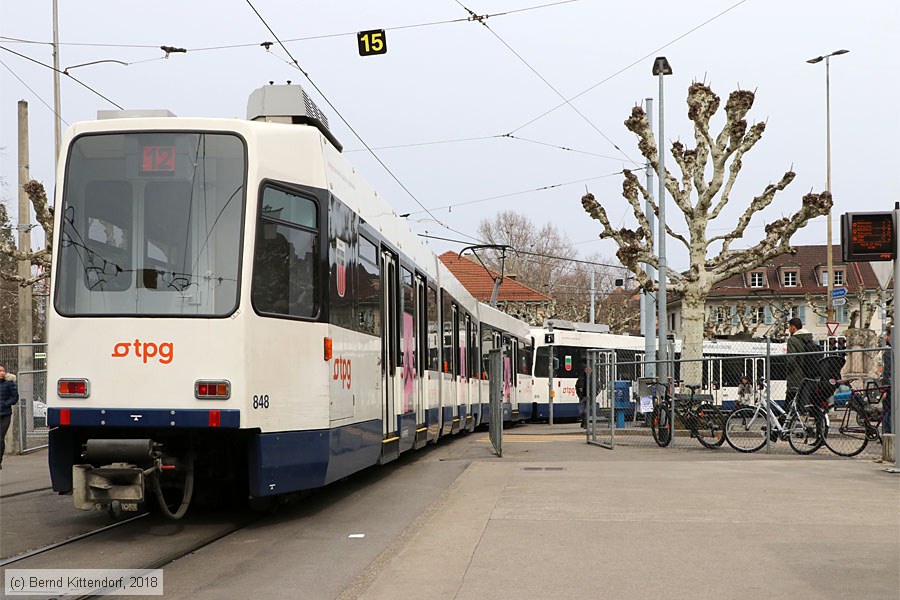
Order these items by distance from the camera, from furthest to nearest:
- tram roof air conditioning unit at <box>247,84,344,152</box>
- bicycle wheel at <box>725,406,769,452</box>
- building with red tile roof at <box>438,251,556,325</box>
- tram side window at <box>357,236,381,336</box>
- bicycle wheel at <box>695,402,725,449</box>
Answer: building with red tile roof at <box>438,251,556,325</box>
bicycle wheel at <box>695,402,725,449</box>
bicycle wheel at <box>725,406,769,452</box>
tram side window at <box>357,236,381,336</box>
tram roof air conditioning unit at <box>247,84,344,152</box>

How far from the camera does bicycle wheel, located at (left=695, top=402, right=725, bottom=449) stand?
59.2ft

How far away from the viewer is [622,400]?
2467 cm

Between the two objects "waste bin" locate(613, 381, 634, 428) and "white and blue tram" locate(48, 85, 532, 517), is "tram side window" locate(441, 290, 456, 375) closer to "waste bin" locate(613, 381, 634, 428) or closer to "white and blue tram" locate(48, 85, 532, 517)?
"waste bin" locate(613, 381, 634, 428)

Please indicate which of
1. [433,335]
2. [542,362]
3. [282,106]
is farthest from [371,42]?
[542,362]

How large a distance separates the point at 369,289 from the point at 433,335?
5.49 metres

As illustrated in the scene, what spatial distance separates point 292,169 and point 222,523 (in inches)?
123

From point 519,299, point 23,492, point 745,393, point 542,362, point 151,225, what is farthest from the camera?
point 519,299

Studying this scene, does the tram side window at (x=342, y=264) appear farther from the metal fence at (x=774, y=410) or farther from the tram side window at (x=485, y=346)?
the tram side window at (x=485, y=346)

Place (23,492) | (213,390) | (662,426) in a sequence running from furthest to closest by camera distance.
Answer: (662,426), (23,492), (213,390)

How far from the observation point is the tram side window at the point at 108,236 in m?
8.99

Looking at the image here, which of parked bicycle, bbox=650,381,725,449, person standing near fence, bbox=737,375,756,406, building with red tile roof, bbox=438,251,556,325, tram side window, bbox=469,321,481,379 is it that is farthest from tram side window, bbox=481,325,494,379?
→ building with red tile roof, bbox=438,251,556,325

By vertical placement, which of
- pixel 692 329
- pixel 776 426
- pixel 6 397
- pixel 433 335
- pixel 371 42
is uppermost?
pixel 371 42

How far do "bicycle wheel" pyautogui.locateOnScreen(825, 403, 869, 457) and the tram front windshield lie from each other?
10291 mm

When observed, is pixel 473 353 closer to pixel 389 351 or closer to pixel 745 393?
pixel 745 393
